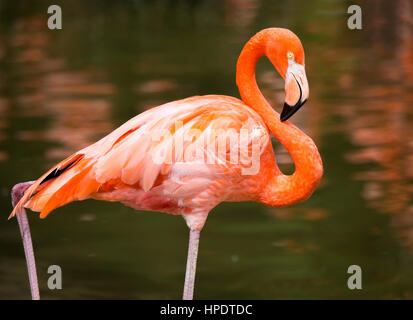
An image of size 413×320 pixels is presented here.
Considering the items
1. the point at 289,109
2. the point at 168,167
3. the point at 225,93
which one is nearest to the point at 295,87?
the point at 289,109

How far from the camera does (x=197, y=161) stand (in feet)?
11.5

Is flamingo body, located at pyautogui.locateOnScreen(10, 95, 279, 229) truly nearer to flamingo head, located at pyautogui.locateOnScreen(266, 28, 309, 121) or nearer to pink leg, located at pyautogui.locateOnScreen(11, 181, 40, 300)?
pink leg, located at pyautogui.locateOnScreen(11, 181, 40, 300)

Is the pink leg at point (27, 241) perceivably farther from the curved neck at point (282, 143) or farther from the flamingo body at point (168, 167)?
the curved neck at point (282, 143)

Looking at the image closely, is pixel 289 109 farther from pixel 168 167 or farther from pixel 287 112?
pixel 168 167

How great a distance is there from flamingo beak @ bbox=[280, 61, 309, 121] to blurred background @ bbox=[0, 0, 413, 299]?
179cm

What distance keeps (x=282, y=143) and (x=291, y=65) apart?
0.38 m

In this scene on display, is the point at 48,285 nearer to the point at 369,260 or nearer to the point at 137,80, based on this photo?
the point at 369,260

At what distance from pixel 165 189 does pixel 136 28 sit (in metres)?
10.2

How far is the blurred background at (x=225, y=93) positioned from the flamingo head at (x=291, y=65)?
A: 1804mm

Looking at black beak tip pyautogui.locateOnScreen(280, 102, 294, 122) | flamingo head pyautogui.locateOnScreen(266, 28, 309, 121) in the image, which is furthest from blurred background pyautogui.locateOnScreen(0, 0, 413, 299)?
flamingo head pyautogui.locateOnScreen(266, 28, 309, 121)

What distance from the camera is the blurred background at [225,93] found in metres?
5.25

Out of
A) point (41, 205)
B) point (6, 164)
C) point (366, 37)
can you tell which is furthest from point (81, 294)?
point (366, 37)

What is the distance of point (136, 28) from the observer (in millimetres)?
13477

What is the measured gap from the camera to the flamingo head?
3455mm
